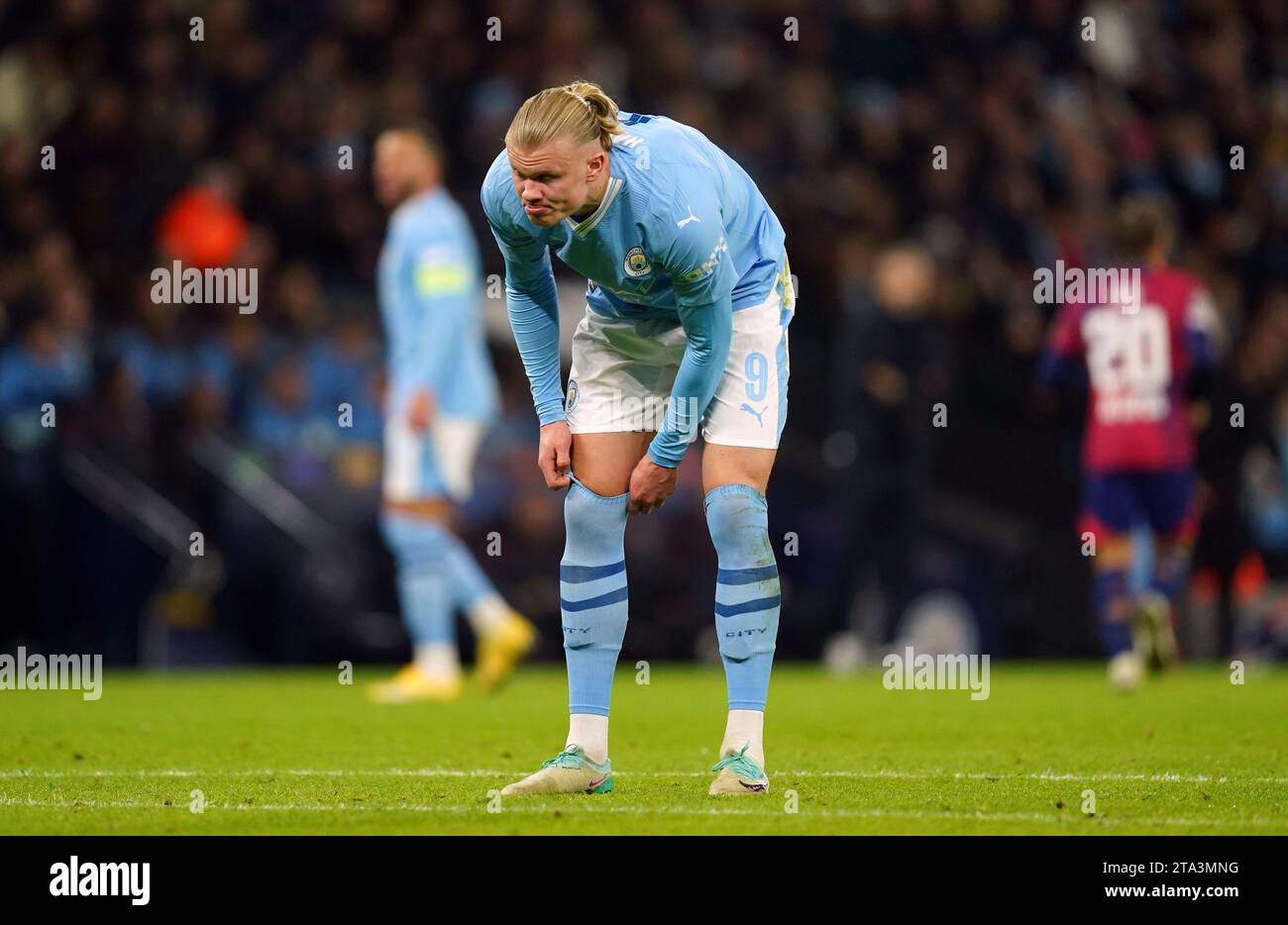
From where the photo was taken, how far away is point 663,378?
5852 mm

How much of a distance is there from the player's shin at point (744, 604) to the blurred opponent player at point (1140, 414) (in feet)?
16.8

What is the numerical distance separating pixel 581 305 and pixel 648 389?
7705 mm

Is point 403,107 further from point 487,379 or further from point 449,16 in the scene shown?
point 487,379

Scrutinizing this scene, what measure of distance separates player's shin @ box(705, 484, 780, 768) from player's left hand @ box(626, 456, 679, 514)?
0.22 metres

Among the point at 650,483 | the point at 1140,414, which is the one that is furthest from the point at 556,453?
the point at 1140,414

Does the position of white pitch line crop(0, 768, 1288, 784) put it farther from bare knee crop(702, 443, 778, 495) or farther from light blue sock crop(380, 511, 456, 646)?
light blue sock crop(380, 511, 456, 646)

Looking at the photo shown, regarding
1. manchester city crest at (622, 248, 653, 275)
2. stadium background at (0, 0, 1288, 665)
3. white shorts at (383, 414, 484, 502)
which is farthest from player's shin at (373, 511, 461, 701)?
manchester city crest at (622, 248, 653, 275)

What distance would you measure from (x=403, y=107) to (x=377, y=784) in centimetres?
935

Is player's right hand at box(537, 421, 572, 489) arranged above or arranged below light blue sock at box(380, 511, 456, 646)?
above

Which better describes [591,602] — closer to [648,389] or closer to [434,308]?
[648,389]

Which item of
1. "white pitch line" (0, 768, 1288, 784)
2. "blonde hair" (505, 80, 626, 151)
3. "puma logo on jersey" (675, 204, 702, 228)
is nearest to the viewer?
"blonde hair" (505, 80, 626, 151)

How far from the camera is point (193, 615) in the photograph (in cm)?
1168

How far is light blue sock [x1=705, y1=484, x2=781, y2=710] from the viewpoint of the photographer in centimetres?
564

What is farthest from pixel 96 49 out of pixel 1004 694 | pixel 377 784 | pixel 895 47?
pixel 377 784
